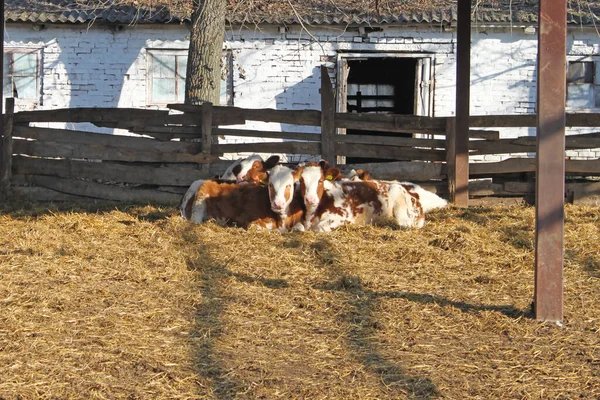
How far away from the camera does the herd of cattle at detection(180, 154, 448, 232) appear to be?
985 centimetres

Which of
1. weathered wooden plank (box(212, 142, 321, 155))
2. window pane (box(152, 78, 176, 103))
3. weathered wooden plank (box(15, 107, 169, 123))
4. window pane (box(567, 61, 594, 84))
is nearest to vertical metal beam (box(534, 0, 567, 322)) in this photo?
weathered wooden plank (box(212, 142, 321, 155))

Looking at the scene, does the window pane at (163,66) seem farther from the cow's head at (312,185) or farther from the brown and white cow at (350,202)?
the cow's head at (312,185)

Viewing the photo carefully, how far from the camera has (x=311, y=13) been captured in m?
19.9

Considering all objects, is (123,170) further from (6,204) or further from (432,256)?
(432,256)

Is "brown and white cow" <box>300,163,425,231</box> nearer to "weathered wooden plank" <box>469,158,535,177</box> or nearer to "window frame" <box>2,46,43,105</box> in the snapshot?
"weathered wooden plank" <box>469,158,535,177</box>

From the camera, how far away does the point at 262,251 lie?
8.27 meters

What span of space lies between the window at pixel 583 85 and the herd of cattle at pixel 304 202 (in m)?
10.8

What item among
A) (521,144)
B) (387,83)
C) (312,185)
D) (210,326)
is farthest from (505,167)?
(387,83)

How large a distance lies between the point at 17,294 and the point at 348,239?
380cm

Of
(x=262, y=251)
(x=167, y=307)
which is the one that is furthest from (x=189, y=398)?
(x=262, y=251)

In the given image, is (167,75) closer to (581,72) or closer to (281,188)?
(581,72)

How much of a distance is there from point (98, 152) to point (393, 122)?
4.46 meters

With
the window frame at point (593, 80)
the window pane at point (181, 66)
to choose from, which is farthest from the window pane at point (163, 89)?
the window frame at point (593, 80)

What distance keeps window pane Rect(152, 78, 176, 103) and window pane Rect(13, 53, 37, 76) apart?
2.89m
